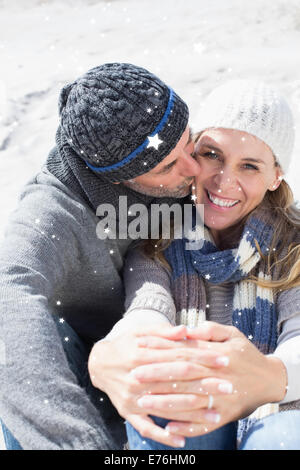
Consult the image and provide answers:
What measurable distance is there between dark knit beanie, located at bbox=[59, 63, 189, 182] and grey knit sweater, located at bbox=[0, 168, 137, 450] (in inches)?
7.3

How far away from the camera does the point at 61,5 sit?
20.4 feet

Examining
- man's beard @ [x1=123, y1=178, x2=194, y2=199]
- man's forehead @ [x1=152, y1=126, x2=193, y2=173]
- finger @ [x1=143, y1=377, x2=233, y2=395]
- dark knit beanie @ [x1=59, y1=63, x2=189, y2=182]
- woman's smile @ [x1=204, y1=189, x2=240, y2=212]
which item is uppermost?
dark knit beanie @ [x1=59, y1=63, x2=189, y2=182]

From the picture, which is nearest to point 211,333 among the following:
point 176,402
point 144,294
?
point 176,402

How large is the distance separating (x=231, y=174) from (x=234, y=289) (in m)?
0.41

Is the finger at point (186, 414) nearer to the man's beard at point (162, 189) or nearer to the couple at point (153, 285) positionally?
the couple at point (153, 285)

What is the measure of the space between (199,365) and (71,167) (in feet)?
2.59

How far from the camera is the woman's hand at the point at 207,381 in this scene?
143cm

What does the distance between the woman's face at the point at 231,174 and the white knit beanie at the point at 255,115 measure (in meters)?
0.03

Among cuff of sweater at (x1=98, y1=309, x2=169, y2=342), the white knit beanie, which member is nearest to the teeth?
the white knit beanie

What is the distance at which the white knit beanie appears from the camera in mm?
1826

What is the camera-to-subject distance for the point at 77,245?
182 centimetres

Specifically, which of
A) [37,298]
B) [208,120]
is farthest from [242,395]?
[208,120]

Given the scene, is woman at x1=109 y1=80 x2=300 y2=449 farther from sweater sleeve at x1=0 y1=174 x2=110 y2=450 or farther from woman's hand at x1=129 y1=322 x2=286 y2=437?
sweater sleeve at x1=0 y1=174 x2=110 y2=450

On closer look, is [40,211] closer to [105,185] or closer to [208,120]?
[105,185]
